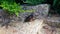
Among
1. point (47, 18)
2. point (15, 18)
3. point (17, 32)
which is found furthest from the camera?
point (47, 18)

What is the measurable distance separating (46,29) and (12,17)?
0.86m

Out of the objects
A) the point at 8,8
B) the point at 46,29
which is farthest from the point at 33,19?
the point at 8,8

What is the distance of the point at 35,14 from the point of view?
3570 millimetres

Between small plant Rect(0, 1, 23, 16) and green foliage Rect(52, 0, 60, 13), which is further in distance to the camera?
green foliage Rect(52, 0, 60, 13)

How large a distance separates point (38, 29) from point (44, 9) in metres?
0.66

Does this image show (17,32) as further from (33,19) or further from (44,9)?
(44,9)

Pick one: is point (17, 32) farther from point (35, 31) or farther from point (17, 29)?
point (35, 31)

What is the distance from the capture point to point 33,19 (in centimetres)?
343

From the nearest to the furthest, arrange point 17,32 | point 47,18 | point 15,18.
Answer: point 17,32
point 15,18
point 47,18

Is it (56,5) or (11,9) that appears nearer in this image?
(11,9)

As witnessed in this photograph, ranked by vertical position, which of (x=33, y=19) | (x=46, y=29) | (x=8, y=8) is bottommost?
(x=46, y=29)

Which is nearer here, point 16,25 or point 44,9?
point 16,25

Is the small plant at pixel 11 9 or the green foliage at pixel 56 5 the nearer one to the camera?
the small plant at pixel 11 9

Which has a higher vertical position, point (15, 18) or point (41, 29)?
point (15, 18)
